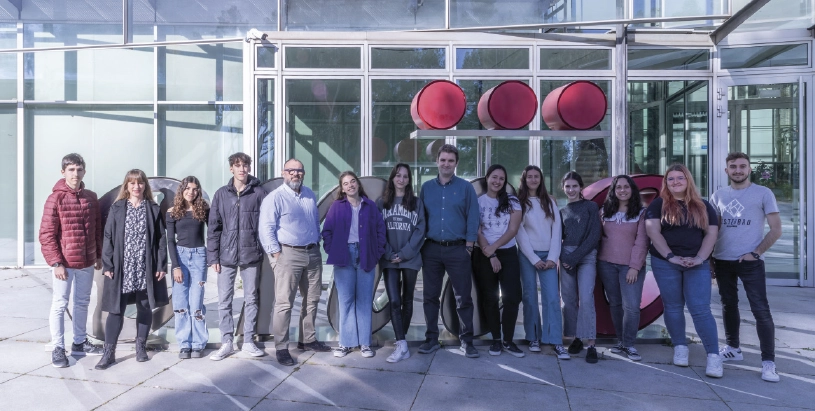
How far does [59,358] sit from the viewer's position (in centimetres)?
495

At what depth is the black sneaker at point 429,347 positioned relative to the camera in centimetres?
535

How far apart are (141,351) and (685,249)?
14.7ft

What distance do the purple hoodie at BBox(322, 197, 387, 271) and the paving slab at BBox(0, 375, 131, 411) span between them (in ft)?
6.10

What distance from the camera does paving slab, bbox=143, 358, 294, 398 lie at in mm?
4426

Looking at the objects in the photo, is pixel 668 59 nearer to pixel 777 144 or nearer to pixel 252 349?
pixel 777 144

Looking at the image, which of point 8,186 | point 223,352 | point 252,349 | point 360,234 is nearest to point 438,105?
point 360,234

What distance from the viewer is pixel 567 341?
→ 566cm

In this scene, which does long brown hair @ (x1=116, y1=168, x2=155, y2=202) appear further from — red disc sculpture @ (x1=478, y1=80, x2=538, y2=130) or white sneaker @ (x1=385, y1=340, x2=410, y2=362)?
red disc sculpture @ (x1=478, y1=80, x2=538, y2=130)

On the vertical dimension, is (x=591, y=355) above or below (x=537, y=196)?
below

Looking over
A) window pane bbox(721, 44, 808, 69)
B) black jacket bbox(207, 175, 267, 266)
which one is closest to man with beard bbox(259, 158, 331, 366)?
black jacket bbox(207, 175, 267, 266)

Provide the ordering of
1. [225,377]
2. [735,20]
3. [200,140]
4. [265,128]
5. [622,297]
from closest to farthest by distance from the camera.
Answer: [225,377]
[622,297]
[735,20]
[265,128]
[200,140]

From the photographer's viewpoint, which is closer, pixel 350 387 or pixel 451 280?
pixel 350 387

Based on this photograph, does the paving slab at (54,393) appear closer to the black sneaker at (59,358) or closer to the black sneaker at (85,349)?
the black sneaker at (59,358)

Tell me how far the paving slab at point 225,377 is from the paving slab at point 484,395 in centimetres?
115
